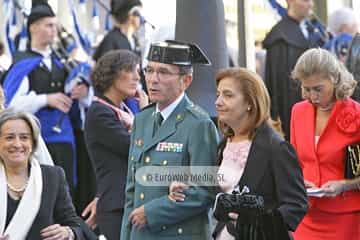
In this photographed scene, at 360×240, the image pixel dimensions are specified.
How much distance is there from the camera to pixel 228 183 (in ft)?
21.6

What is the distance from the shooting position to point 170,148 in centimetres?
678

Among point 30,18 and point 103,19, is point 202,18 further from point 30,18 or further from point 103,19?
point 103,19

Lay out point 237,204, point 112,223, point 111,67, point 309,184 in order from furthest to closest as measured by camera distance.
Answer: point 111,67, point 112,223, point 309,184, point 237,204

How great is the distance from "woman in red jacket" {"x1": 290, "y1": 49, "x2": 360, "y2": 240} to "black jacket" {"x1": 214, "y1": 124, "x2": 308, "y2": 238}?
90 cm

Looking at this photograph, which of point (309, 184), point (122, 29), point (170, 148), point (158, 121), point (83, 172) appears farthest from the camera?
point (122, 29)

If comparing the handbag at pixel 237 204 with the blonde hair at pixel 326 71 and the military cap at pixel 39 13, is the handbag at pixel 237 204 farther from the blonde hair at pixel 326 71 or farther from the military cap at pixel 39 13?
the military cap at pixel 39 13

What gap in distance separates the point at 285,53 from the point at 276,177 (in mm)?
4596

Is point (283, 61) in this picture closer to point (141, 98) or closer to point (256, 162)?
point (141, 98)

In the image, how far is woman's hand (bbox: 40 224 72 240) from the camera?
6.98 metres

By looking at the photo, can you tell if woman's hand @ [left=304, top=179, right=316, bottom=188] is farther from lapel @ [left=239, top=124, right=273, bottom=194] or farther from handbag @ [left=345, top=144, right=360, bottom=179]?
lapel @ [left=239, top=124, right=273, bottom=194]


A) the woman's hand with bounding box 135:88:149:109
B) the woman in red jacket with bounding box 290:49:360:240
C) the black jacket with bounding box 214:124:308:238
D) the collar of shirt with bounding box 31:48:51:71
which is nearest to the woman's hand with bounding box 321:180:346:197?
the woman in red jacket with bounding box 290:49:360:240

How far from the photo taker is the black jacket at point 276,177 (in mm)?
6391

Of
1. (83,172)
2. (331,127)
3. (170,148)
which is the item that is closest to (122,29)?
(83,172)

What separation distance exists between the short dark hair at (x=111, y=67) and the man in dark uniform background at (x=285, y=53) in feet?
9.46
